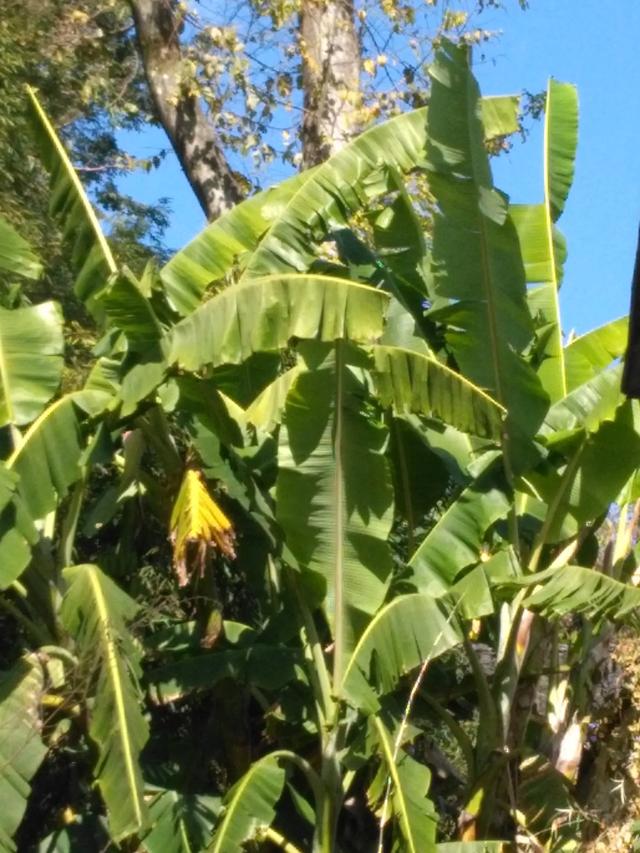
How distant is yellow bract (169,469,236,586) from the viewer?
6.83 meters

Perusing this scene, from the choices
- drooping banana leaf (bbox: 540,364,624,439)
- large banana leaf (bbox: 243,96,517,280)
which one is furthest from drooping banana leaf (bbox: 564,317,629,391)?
large banana leaf (bbox: 243,96,517,280)

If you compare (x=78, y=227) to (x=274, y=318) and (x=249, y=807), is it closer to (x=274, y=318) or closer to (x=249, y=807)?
(x=274, y=318)

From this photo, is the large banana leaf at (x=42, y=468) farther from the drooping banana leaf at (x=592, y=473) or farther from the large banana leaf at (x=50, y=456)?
the drooping banana leaf at (x=592, y=473)

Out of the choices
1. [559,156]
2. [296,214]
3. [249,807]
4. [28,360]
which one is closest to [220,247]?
[296,214]

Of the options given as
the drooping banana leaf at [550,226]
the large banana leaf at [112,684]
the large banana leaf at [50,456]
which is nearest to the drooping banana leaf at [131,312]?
the large banana leaf at [50,456]

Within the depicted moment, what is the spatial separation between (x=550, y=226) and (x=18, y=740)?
14.0 ft

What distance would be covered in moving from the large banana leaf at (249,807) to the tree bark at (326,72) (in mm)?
6236

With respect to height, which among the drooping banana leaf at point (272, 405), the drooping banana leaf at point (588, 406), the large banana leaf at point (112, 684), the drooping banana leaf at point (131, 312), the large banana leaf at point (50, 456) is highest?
the drooping banana leaf at point (131, 312)

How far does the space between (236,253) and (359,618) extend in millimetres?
2165

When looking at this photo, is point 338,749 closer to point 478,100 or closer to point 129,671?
point 129,671

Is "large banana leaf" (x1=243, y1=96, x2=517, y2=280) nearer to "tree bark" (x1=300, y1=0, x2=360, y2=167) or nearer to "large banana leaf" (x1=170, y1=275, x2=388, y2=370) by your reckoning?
"large banana leaf" (x1=170, y1=275, x2=388, y2=370)

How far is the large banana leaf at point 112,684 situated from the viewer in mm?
6441

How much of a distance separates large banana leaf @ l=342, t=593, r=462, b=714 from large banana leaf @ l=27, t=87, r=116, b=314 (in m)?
2.33

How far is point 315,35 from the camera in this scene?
40.6 feet
